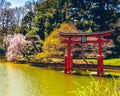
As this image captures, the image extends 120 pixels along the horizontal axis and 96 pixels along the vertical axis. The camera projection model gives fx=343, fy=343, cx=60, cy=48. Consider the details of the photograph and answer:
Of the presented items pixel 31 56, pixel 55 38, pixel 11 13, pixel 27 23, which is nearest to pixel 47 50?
pixel 55 38

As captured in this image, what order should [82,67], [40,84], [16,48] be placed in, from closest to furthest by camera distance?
[40,84]
[82,67]
[16,48]

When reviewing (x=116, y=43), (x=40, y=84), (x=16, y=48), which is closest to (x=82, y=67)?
(x=116, y=43)

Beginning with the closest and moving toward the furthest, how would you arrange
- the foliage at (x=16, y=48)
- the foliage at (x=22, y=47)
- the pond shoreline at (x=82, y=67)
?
the pond shoreline at (x=82, y=67)
the foliage at (x=16, y=48)
the foliage at (x=22, y=47)

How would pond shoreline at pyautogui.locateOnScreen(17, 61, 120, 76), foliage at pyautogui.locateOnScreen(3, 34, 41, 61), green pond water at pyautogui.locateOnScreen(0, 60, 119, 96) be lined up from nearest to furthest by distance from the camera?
1. green pond water at pyautogui.locateOnScreen(0, 60, 119, 96)
2. pond shoreline at pyautogui.locateOnScreen(17, 61, 120, 76)
3. foliage at pyautogui.locateOnScreen(3, 34, 41, 61)

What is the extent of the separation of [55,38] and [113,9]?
41.5 ft

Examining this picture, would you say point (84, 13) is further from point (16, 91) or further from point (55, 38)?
point (16, 91)

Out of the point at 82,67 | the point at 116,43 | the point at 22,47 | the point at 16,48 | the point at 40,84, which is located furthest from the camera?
the point at 22,47

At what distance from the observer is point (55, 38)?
140 ft

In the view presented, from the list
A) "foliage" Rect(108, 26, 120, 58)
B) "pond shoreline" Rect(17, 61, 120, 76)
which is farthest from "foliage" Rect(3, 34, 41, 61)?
"foliage" Rect(108, 26, 120, 58)

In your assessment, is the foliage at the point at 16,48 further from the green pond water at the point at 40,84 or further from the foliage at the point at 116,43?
the green pond water at the point at 40,84

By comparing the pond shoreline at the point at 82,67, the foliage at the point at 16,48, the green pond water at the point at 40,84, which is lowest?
the green pond water at the point at 40,84

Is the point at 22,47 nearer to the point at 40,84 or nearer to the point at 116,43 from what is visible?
the point at 116,43

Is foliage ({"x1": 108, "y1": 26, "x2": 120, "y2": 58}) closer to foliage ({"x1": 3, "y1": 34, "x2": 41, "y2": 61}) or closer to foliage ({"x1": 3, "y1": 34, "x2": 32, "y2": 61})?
foliage ({"x1": 3, "y1": 34, "x2": 41, "y2": 61})

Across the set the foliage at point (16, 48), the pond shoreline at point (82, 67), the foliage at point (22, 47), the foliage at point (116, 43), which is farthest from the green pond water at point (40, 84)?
the foliage at point (116, 43)
